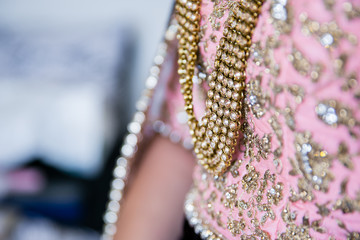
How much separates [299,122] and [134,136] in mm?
348

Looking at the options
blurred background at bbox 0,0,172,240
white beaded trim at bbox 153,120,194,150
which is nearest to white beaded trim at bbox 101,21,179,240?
white beaded trim at bbox 153,120,194,150

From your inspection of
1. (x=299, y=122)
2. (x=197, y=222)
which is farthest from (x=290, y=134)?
(x=197, y=222)

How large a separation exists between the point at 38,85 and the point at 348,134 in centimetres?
174

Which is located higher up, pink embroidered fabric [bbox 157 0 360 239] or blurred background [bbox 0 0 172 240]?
pink embroidered fabric [bbox 157 0 360 239]

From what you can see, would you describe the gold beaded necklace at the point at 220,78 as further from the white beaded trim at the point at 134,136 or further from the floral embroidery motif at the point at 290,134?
the white beaded trim at the point at 134,136

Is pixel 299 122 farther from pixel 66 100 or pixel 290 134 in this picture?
pixel 66 100

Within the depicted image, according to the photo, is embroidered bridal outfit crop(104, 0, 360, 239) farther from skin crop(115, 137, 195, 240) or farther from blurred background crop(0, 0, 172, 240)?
blurred background crop(0, 0, 172, 240)

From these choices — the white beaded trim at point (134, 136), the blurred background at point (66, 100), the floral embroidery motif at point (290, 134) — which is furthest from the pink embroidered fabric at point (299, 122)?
the blurred background at point (66, 100)

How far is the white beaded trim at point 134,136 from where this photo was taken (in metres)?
0.57

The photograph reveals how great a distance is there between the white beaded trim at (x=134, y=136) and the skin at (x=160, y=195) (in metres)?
0.02

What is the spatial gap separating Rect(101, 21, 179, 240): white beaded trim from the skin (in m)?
0.02

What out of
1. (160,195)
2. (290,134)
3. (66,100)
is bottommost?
(66,100)

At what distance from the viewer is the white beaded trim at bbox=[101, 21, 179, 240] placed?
0.57m

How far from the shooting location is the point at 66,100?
175 centimetres
